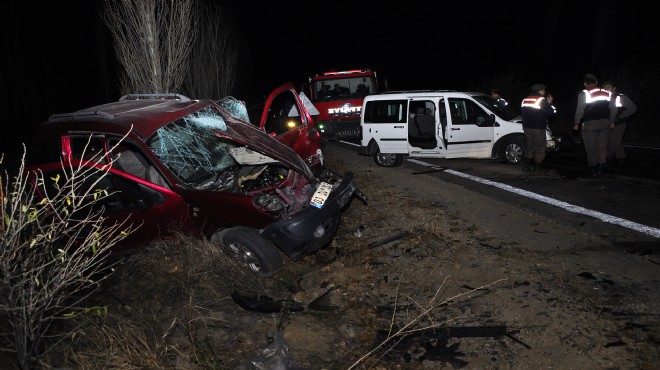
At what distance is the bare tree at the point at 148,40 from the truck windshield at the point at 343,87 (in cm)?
418

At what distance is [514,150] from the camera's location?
9922 mm

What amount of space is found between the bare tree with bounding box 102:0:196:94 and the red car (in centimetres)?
727

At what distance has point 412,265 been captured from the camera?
16.6 feet

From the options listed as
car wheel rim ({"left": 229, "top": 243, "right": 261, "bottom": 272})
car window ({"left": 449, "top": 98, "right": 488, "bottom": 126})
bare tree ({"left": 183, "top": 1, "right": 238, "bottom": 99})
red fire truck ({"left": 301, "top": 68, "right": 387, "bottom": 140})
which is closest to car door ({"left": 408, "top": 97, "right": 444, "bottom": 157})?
car window ({"left": 449, "top": 98, "right": 488, "bottom": 126})

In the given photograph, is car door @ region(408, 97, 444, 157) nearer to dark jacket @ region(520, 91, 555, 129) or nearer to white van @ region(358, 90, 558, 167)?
white van @ region(358, 90, 558, 167)

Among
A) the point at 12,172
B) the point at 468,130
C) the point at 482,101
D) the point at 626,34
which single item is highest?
the point at 626,34

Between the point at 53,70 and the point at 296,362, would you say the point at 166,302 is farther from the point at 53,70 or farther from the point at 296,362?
the point at 53,70

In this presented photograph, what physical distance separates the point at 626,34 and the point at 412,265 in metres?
27.2

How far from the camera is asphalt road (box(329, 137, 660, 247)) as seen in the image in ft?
18.7

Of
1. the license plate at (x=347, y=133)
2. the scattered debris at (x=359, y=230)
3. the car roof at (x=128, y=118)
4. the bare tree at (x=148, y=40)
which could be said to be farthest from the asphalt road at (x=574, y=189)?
the bare tree at (x=148, y=40)

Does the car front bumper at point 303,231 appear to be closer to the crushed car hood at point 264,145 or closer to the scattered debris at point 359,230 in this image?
the crushed car hood at point 264,145

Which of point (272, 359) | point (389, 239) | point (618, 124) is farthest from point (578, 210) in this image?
point (272, 359)

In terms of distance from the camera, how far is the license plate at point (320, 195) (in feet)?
17.0

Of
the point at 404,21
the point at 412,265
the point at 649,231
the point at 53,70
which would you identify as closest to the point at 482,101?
the point at 649,231
